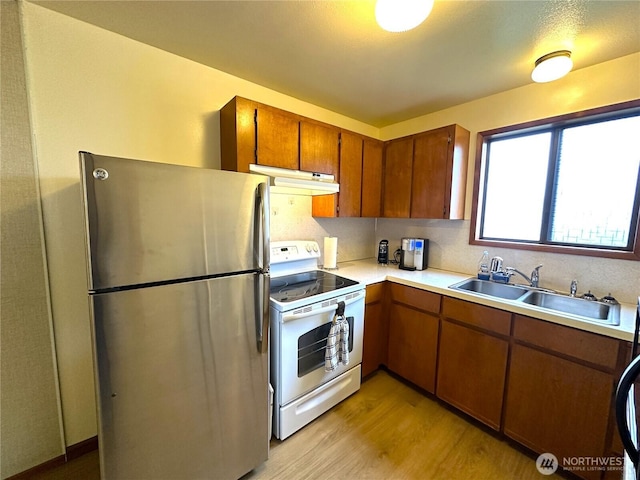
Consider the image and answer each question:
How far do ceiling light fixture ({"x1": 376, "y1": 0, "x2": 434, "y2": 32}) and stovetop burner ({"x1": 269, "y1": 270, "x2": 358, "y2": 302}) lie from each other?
1.53 meters

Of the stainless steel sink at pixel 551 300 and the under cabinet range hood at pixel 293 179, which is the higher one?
the under cabinet range hood at pixel 293 179

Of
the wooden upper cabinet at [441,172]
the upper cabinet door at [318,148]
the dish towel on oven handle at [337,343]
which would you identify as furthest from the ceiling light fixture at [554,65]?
the dish towel on oven handle at [337,343]

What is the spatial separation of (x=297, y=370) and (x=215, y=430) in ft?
1.85

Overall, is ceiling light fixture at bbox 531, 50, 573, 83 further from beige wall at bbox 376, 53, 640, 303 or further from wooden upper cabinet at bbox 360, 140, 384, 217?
wooden upper cabinet at bbox 360, 140, 384, 217

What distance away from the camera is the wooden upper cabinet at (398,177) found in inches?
99.1

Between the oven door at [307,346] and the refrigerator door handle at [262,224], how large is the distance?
1.33 ft

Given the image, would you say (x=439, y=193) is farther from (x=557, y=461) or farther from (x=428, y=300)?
(x=557, y=461)

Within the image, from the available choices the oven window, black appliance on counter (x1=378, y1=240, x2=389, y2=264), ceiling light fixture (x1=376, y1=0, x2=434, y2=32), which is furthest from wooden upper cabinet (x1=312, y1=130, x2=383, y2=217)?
ceiling light fixture (x1=376, y1=0, x2=434, y2=32)

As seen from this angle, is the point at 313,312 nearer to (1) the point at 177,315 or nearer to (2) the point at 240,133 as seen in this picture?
(1) the point at 177,315

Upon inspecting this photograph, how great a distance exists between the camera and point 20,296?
1.37m

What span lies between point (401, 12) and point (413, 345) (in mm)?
2181

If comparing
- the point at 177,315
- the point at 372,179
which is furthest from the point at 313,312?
the point at 372,179

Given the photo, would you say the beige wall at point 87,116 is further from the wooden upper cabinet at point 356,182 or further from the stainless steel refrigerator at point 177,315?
the wooden upper cabinet at point 356,182

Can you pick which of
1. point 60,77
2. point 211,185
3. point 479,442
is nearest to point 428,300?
point 479,442
